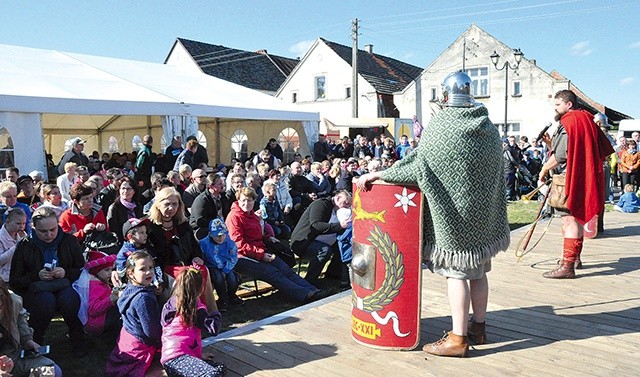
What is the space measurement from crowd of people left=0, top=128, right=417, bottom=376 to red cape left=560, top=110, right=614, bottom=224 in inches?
85.3

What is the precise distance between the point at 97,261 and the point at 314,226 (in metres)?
2.29

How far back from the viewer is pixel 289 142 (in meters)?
17.7

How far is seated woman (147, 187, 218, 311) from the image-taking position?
4375 mm

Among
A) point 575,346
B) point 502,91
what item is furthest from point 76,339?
point 502,91

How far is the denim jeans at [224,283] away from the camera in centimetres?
486

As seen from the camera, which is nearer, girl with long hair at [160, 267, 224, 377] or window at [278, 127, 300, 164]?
girl with long hair at [160, 267, 224, 377]

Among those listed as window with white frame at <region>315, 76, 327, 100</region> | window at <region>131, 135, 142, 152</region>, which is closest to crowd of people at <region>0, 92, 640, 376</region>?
window at <region>131, 135, 142, 152</region>

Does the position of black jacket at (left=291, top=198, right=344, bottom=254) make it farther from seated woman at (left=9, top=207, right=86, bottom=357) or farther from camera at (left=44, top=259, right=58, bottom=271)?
camera at (left=44, top=259, right=58, bottom=271)

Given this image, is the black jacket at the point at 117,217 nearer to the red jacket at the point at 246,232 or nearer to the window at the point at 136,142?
the red jacket at the point at 246,232

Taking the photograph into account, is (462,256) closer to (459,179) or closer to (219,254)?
(459,179)

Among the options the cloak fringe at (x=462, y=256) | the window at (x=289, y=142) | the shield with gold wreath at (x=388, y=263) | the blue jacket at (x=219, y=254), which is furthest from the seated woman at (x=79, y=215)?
the window at (x=289, y=142)

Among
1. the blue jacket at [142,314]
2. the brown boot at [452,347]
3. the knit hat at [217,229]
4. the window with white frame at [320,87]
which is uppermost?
the window with white frame at [320,87]

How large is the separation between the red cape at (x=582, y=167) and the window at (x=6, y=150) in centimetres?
855

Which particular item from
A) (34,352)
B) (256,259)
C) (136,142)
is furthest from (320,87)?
(34,352)
